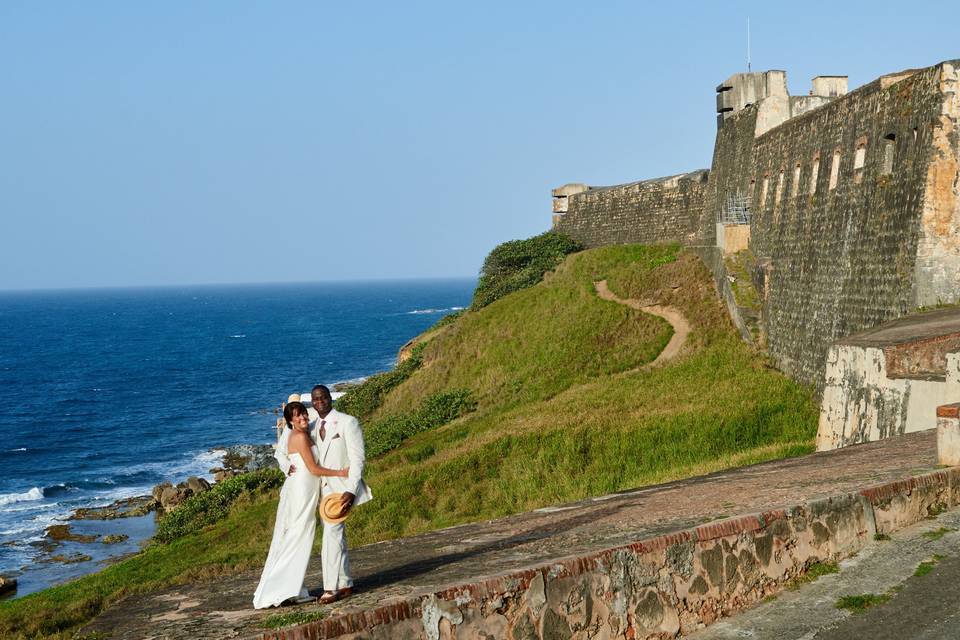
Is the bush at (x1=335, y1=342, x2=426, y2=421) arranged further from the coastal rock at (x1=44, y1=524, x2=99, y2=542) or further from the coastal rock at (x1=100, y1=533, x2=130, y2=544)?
the coastal rock at (x1=44, y1=524, x2=99, y2=542)

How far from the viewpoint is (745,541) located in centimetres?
755

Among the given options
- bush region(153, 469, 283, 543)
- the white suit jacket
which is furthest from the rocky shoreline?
the white suit jacket

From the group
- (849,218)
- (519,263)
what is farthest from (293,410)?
(519,263)

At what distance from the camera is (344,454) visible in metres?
7.86

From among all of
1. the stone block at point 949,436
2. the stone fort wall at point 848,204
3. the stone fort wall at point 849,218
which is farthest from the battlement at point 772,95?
the stone block at point 949,436

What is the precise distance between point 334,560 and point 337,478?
0.66 metres

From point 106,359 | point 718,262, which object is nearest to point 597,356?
point 718,262

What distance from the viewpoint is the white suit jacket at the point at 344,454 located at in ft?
25.4

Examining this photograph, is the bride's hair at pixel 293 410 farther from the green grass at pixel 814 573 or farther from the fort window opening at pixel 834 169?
the fort window opening at pixel 834 169

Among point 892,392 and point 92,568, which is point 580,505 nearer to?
point 892,392

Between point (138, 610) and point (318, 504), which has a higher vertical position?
point (318, 504)

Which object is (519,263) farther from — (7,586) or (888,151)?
(888,151)

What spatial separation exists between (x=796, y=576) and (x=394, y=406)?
1163 inches

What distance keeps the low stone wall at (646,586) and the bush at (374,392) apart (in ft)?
100
